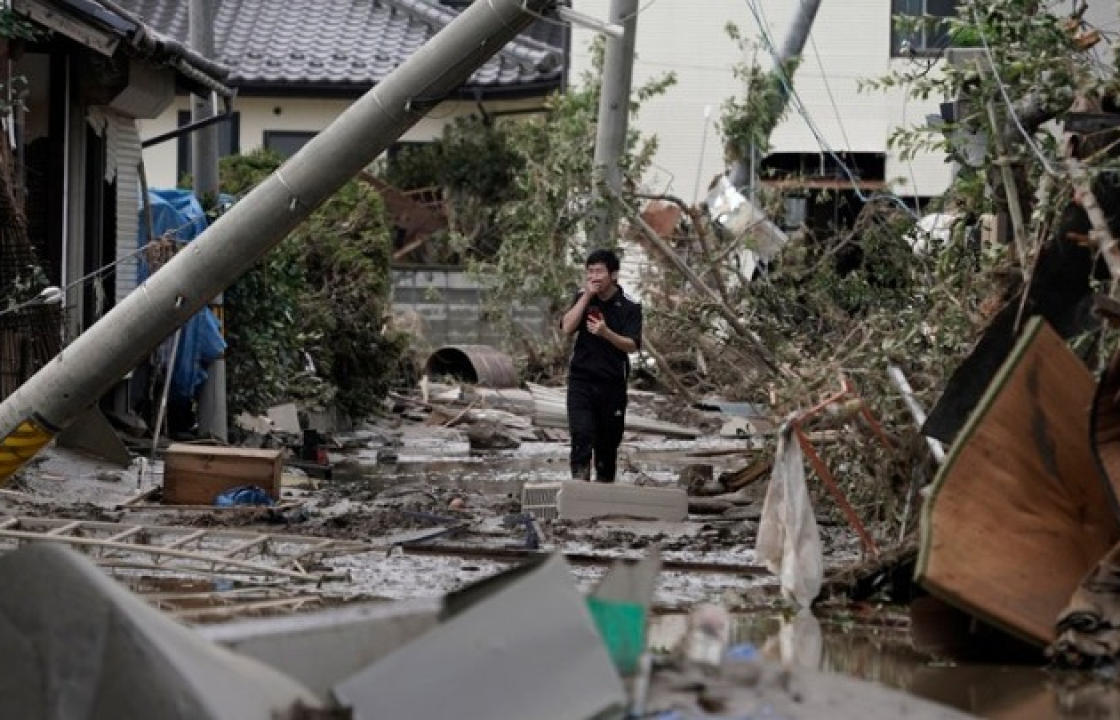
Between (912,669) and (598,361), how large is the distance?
6712 mm

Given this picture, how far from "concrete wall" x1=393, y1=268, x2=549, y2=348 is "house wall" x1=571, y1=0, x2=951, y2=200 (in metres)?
3.86

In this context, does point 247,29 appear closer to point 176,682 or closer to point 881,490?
point 881,490

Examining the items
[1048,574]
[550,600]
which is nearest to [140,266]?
[1048,574]

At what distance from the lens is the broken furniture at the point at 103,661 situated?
5.76m

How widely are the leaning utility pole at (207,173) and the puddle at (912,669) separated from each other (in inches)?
384

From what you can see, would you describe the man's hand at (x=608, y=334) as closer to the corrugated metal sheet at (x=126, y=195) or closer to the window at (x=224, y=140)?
the corrugated metal sheet at (x=126, y=195)

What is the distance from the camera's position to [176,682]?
573cm

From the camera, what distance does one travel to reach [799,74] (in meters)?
31.6

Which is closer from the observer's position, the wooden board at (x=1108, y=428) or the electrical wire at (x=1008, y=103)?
the wooden board at (x=1108, y=428)

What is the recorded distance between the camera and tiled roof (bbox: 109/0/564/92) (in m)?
32.8

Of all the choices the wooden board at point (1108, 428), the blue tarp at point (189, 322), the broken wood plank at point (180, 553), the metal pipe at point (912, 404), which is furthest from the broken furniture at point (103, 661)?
the blue tarp at point (189, 322)

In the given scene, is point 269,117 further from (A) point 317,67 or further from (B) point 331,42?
(B) point 331,42

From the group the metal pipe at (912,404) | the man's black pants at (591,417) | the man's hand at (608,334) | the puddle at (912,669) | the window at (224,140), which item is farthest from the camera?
the window at (224,140)

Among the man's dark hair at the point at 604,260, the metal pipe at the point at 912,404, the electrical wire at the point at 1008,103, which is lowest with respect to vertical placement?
the metal pipe at the point at 912,404
